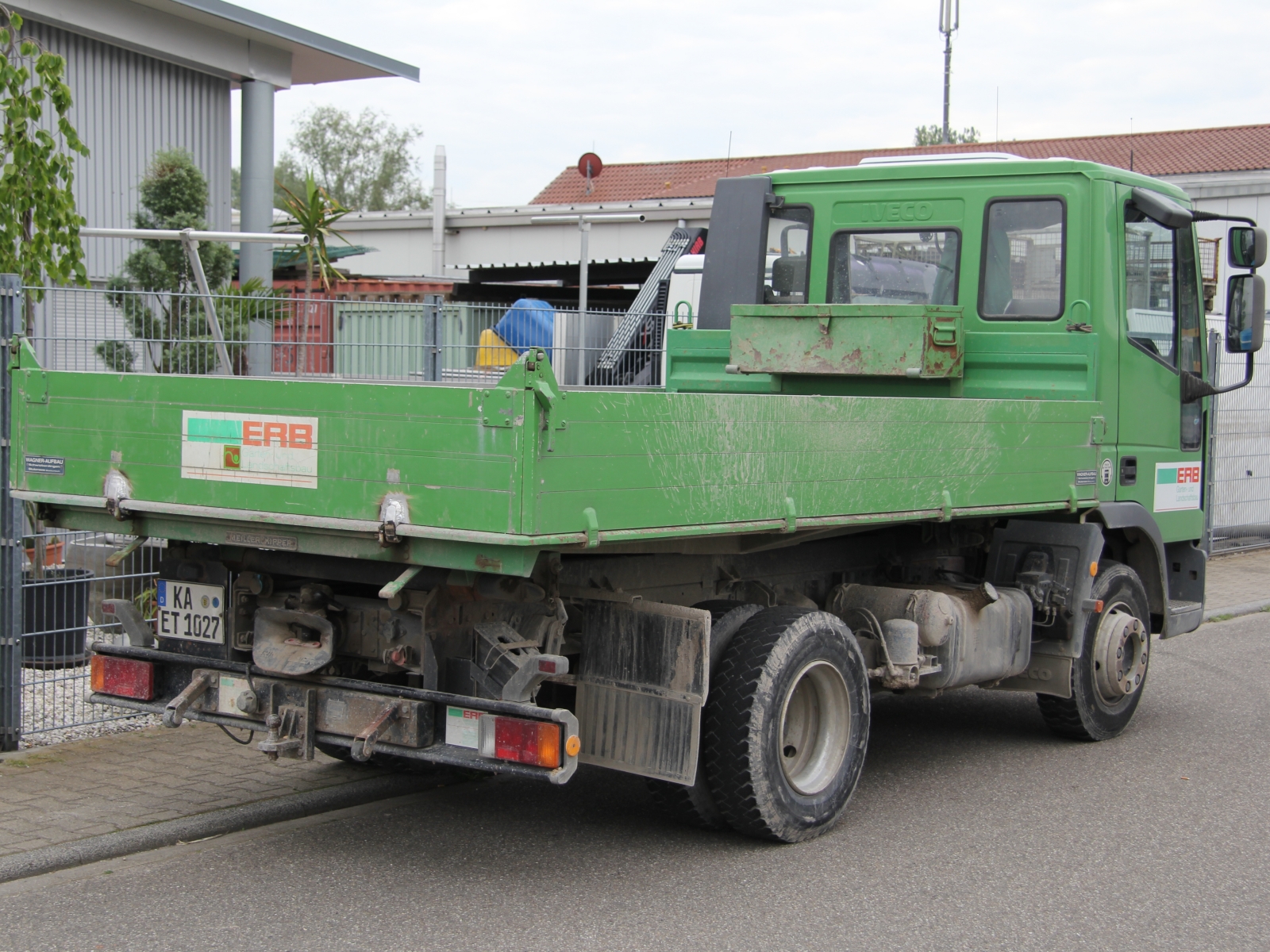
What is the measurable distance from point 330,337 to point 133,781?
4.88m

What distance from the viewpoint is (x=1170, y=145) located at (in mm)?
28562

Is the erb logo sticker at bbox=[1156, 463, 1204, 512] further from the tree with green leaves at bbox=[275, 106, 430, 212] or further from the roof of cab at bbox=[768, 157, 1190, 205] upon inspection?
the tree with green leaves at bbox=[275, 106, 430, 212]

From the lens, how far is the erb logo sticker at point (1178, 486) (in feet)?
24.5

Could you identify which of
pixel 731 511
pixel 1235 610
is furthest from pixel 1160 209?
pixel 1235 610

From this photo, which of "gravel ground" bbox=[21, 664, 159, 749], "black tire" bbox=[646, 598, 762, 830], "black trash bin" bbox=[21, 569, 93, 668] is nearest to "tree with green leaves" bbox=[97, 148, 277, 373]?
"black trash bin" bbox=[21, 569, 93, 668]

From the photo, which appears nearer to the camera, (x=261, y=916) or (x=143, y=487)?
(x=261, y=916)

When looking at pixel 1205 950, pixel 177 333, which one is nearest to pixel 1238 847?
pixel 1205 950

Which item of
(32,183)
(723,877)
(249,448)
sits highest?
(32,183)

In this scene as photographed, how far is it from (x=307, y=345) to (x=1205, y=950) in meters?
6.82

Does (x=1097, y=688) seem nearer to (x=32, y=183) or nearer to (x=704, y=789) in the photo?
(x=704, y=789)

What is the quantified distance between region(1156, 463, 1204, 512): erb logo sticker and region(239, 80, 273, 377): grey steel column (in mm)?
13262

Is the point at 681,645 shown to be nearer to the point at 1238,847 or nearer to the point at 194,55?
the point at 1238,847

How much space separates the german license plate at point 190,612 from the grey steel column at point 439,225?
24270 millimetres

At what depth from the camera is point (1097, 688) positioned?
7133 mm
